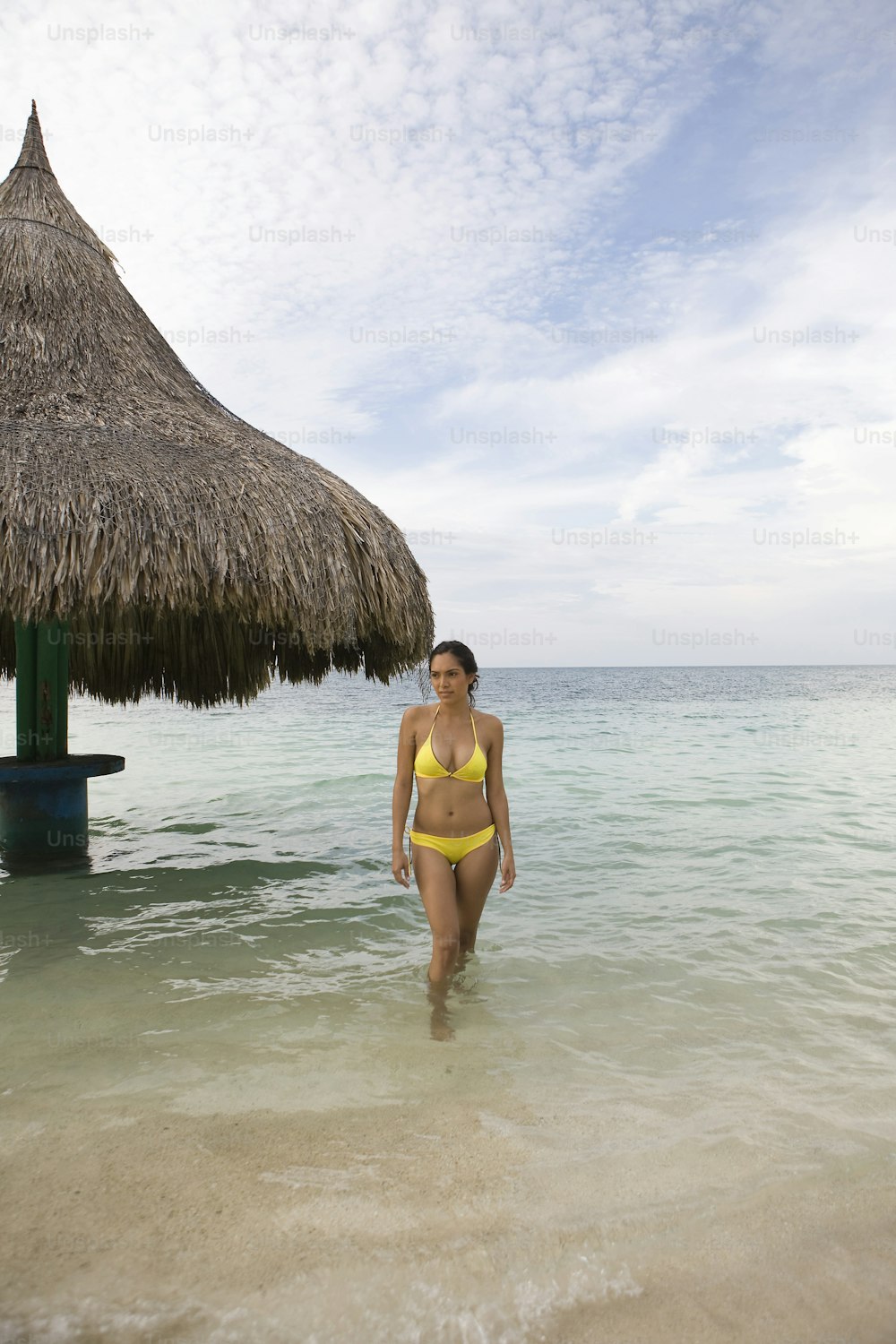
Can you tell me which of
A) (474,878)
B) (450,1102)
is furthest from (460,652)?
(450,1102)

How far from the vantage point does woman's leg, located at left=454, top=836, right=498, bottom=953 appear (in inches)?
143

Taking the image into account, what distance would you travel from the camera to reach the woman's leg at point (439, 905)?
3514 millimetres

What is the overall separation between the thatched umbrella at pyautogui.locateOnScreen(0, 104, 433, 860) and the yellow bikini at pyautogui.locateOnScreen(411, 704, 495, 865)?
1420mm

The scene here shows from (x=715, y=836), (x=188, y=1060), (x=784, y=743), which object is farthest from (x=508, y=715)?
(x=188, y=1060)

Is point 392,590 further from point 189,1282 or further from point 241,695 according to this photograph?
point 189,1282

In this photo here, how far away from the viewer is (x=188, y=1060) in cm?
319

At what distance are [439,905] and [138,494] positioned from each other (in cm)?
270

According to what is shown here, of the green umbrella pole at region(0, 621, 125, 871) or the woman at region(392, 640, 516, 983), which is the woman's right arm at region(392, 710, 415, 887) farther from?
the green umbrella pole at region(0, 621, 125, 871)

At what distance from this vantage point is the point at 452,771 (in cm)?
362

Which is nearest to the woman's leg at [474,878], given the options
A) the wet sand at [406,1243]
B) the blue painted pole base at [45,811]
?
the wet sand at [406,1243]

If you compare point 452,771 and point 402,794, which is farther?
point 402,794

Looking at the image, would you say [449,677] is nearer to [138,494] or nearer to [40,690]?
[138,494]

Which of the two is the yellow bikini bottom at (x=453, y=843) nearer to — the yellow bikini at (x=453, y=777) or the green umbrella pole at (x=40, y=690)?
the yellow bikini at (x=453, y=777)

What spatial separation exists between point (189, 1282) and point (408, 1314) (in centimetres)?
53
